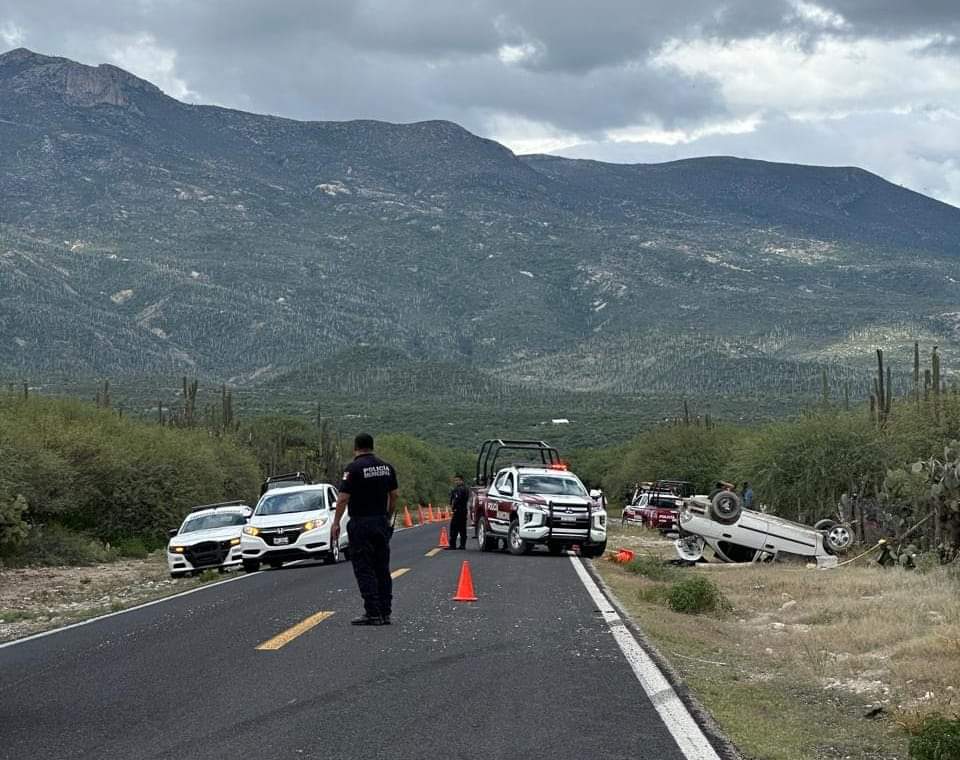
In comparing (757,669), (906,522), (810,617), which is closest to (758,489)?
(906,522)

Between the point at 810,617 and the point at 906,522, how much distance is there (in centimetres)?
1145

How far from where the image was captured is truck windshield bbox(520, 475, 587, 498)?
98.9ft

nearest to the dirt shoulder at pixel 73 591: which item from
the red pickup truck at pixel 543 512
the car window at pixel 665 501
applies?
the red pickup truck at pixel 543 512

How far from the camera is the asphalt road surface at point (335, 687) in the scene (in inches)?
350

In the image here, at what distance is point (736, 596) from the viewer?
74.4ft

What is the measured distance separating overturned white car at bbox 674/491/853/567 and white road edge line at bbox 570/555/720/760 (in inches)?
519

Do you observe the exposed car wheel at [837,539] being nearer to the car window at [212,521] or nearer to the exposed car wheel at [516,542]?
the exposed car wheel at [516,542]

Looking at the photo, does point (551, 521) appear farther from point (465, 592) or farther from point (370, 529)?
point (370, 529)

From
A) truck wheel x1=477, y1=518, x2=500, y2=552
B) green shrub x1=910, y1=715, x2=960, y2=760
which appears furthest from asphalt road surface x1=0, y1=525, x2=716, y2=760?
truck wheel x1=477, y1=518, x2=500, y2=552

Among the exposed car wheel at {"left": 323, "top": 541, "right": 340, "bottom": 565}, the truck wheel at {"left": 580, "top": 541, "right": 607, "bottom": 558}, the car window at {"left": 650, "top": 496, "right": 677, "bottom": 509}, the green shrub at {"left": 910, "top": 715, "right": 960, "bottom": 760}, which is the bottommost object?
the car window at {"left": 650, "top": 496, "right": 677, "bottom": 509}

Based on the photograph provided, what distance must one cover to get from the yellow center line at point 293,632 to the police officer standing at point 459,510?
1649 centimetres

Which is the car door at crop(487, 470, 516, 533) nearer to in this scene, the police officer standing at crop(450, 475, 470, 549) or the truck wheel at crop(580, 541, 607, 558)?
the police officer standing at crop(450, 475, 470, 549)

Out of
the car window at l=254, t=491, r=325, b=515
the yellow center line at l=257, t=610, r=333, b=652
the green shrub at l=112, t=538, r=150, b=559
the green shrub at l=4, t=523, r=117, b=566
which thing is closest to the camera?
the yellow center line at l=257, t=610, r=333, b=652

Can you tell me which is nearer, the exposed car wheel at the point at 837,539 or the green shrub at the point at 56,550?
the exposed car wheel at the point at 837,539
